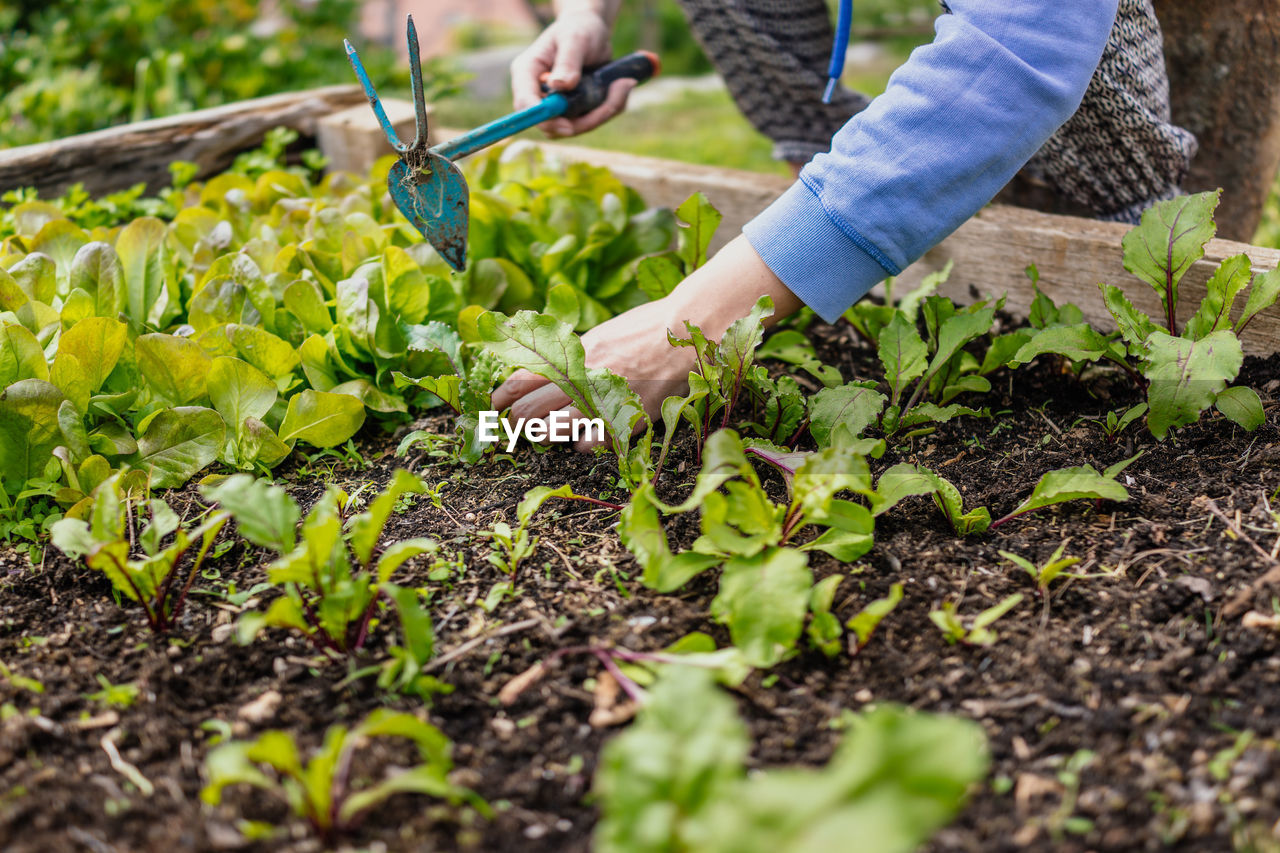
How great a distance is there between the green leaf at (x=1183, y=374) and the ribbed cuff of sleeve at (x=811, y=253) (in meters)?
0.40

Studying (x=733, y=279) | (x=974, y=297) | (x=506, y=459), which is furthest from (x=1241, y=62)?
(x=506, y=459)

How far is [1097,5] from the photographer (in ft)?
4.19

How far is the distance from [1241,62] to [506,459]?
6.32 feet

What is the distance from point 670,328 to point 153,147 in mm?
1842

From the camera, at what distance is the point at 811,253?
141 centimetres

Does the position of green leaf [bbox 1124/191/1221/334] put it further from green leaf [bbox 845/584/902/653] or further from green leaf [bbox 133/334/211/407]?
green leaf [bbox 133/334/211/407]

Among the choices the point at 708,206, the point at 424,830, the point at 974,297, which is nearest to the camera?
the point at 424,830

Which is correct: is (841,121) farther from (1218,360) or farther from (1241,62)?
(1218,360)

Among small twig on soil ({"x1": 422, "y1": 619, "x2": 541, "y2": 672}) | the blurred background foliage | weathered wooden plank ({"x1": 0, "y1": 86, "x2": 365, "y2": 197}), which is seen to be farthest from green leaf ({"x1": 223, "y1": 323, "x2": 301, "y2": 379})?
the blurred background foliage

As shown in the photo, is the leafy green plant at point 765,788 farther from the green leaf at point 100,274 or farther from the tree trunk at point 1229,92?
the tree trunk at point 1229,92

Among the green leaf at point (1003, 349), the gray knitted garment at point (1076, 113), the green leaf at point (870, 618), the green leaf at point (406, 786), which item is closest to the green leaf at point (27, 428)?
the green leaf at point (406, 786)

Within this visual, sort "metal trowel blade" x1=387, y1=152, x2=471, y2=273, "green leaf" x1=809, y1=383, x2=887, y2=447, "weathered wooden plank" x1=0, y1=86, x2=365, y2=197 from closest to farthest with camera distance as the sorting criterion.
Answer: "green leaf" x1=809, y1=383, x2=887, y2=447 → "metal trowel blade" x1=387, y1=152, x2=471, y2=273 → "weathered wooden plank" x1=0, y1=86, x2=365, y2=197

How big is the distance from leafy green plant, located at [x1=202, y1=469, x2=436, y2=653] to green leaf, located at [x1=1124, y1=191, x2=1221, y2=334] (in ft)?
3.87

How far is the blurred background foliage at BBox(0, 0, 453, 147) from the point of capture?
2988 millimetres
